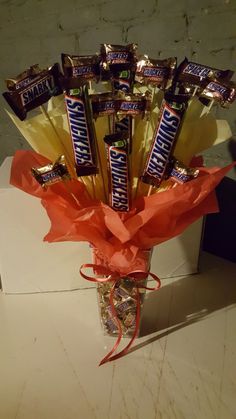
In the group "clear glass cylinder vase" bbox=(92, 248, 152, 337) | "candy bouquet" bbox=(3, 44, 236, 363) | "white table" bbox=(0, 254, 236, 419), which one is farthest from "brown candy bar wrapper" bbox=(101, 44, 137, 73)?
"white table" bbox=(0, 254, 236, 419)

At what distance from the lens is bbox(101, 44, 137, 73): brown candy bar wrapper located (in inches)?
24.9

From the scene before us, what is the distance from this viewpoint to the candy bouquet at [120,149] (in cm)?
61

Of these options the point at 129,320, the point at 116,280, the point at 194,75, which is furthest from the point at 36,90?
the point at 129,320

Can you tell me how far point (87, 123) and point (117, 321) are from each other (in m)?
0.40

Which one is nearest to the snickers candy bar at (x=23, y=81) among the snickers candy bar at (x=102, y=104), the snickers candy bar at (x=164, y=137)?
the snickers candy bar at (x=102, y=104)

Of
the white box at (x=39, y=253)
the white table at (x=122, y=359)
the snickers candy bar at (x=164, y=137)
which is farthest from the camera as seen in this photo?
the white box at (x=39, y=253)

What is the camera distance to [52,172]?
2.09 ft

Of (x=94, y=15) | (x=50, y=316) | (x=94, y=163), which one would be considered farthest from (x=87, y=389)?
(x=94, y=15)

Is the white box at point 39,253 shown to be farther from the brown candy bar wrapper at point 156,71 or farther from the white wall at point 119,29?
the brown candy bar wrapper at point 156,71

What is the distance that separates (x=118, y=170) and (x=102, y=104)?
0.35 feet

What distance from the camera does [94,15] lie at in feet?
3.35

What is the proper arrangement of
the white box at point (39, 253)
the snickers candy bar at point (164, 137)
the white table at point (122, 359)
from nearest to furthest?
the snickers candy bar at point (164, 137) → the white table at point (122, 359) → the white box at point (39, 253)

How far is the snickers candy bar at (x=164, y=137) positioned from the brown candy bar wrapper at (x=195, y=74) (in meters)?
0.05

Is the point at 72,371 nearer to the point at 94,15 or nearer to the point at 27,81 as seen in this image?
the point at 27,81
